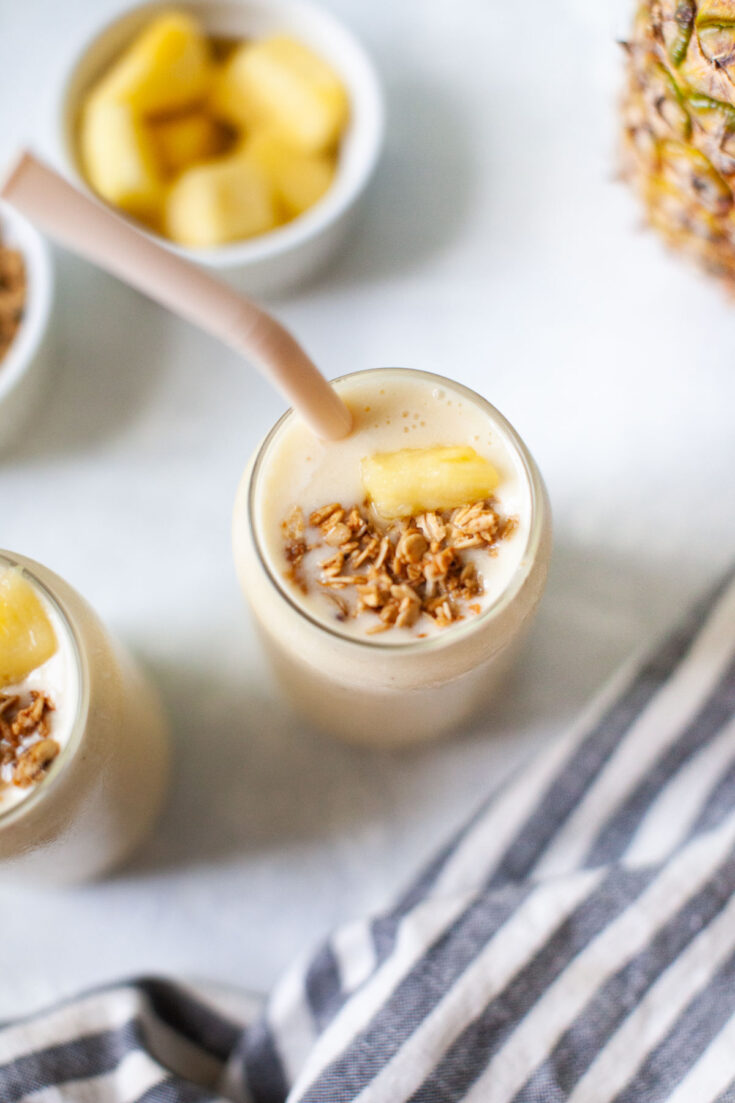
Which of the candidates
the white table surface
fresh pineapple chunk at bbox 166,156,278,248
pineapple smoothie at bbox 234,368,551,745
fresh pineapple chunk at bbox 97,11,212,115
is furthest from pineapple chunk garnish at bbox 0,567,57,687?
fresh pineapple chunk at bbox 97,11,212,115

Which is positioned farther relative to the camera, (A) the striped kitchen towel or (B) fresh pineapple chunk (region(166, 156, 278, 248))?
(B) fresh pineapple chunk (region(166, 156, 278, 248))

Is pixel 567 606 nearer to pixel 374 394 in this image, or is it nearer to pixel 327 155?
pixel 374 394

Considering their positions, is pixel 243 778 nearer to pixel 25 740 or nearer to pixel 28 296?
pixel 25 740

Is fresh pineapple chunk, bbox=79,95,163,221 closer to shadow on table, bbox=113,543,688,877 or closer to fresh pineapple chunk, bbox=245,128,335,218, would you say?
fresh pineapple chunk, bbox=245,128,335,218

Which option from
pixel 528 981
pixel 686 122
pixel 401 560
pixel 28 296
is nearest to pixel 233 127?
pixel 28 296

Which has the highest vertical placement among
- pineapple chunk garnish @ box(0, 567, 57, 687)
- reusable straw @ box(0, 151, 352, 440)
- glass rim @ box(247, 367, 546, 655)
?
reusable straw @ box(0, 151, 352, 440)

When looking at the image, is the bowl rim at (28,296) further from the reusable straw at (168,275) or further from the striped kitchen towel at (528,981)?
the striped kitchen towel at (528,981)

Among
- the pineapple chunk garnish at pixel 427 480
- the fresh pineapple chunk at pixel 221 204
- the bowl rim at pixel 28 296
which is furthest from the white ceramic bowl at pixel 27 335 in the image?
the pineapple chunk garnish at pixel 427 480
